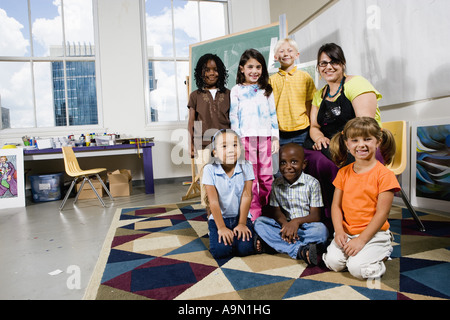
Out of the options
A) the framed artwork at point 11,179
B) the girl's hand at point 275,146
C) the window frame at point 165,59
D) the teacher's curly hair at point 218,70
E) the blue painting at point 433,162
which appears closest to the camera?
the girl's hand at point 275,146

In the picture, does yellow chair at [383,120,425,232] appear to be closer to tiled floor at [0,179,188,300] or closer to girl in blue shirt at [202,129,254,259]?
girl in blue shirt at [202,129,254,259]

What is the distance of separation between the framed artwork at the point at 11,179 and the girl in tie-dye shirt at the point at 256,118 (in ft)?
9.56

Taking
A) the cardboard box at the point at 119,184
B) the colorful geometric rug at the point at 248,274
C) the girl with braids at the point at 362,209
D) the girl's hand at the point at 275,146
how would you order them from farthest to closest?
the cardboard box at the point at 119,184, the girl's hand at the point at 275,146, the girl with braids at the point at 362,209, the colorful geometric rug at the point at 248,274

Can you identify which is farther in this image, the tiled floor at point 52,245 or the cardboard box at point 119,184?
the cardboard box at point 119,184

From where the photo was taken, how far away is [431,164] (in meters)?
2.27

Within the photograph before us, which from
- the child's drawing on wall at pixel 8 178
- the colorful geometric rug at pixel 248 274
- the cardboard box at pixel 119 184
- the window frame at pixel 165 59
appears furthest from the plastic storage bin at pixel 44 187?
the colorful geometric rug at pixel 248 274

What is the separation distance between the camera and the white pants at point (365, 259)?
122cm

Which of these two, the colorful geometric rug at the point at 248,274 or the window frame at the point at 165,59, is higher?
the window frame at the point at 165,59

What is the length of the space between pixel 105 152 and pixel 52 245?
6.92ft

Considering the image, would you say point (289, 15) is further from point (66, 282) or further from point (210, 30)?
point (66, 282)

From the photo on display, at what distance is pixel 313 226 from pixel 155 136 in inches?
140

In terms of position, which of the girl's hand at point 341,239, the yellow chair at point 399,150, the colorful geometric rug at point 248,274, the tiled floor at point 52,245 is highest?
the yellow chair at point 399,150

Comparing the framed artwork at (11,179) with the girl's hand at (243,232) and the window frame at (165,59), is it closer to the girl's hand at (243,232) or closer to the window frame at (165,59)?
the window frame at (165,59)
